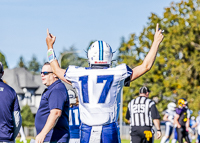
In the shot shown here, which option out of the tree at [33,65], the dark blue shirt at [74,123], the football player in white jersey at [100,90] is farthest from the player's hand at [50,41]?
the tree at [33,65]

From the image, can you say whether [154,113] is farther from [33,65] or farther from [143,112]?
[33,65]

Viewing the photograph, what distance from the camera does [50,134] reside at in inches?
236

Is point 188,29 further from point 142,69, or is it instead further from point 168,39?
point 142,69

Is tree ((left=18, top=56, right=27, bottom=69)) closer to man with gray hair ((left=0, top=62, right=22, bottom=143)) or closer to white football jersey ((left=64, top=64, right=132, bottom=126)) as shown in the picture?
man with gray hair ((left=0, top=62, right=22, bottom=143))

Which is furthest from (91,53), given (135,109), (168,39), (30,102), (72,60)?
(72,60)

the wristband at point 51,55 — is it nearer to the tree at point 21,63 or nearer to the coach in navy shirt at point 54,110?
the coach in navy shirt at point 54,110

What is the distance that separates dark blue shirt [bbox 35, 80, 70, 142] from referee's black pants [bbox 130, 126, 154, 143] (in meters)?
5.28

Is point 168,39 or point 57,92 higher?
point 168,39

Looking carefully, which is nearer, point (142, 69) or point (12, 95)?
point (142, 69)

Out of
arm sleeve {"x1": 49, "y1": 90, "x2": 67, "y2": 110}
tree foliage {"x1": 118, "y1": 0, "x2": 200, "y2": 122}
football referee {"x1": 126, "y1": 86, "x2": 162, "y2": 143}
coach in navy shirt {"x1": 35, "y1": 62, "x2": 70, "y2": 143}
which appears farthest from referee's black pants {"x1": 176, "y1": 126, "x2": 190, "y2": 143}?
tree foliage {"x1": 118, "y1": 0, "x2": 200, "y2": 122}

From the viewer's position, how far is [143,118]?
11.1 meters

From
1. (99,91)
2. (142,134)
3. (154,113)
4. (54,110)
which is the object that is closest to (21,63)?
(142,134)

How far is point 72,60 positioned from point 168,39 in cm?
7525

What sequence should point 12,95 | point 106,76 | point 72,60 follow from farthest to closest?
point 72,60 → point 12,95 → point 106,76
